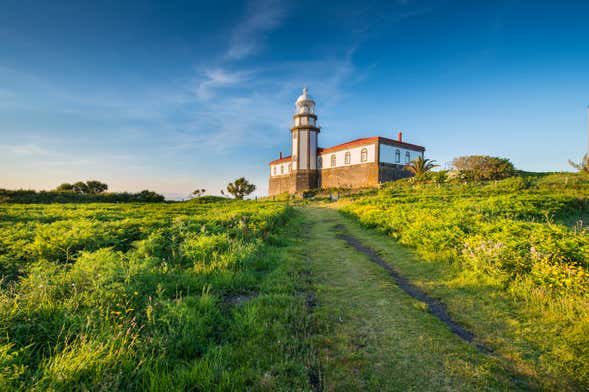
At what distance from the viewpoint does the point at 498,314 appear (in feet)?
14.0

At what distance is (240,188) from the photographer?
188 feet

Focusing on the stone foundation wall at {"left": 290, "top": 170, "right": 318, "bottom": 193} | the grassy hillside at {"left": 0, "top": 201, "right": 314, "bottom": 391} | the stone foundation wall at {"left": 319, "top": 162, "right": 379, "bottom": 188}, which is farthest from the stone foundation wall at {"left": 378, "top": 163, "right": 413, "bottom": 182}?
the grassy hillside at {"left": 0, "top": 201, "right": 314, "bottom": 391}

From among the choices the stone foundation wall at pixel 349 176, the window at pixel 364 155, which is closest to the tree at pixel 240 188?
the stone foundation wall at pixel 349 176

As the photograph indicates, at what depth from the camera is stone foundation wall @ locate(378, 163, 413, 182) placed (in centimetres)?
3883

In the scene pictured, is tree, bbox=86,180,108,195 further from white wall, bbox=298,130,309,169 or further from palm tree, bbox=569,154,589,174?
palm tree, bbox=569,154,589,174

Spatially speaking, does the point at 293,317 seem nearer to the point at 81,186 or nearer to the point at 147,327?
the point at 147,327

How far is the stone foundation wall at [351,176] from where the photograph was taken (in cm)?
3922

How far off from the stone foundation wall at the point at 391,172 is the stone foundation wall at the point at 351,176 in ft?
3.62

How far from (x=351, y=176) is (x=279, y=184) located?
20760mm

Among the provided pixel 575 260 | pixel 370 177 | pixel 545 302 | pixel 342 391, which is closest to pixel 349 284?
pixel 342 391

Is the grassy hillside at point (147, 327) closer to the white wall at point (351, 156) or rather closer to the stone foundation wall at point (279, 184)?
the white wall at point (351, 156)

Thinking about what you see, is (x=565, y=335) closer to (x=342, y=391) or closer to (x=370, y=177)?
(x=342, y=391)

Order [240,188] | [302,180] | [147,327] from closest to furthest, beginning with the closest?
[147,327] → [302,180] → [240,188]

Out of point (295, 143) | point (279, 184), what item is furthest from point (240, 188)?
point (295, 143)
